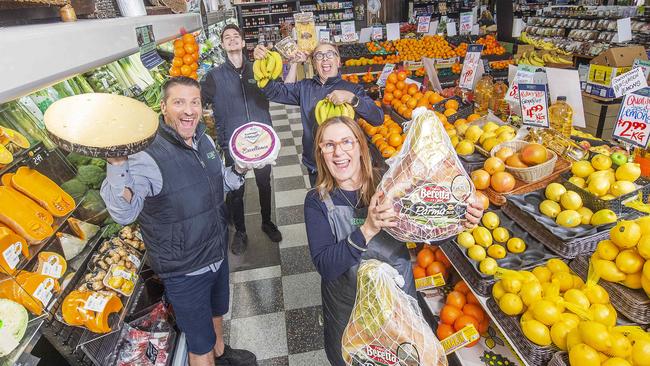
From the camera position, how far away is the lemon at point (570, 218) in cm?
165

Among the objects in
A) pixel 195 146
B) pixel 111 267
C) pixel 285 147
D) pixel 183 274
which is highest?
pixel 195 146

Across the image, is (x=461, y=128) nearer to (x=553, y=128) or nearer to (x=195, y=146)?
(x=553, y=128)

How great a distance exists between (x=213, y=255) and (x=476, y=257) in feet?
4.44

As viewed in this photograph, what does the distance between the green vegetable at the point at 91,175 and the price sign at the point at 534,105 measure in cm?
249

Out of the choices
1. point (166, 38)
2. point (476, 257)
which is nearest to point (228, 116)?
point (166, 38)

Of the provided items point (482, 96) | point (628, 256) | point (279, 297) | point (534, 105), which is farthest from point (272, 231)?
point (628, 256)

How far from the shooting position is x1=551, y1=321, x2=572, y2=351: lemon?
124cm

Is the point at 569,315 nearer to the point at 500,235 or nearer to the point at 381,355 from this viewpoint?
the point at 500,235

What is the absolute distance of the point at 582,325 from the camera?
1.16m

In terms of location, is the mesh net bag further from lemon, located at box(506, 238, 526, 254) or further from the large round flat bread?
the large round flat bread

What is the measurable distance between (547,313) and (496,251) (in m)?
0.47

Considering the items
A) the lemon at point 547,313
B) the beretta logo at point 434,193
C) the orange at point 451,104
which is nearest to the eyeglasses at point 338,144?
the beretta logo at point 434,193

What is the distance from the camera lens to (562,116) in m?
2.43

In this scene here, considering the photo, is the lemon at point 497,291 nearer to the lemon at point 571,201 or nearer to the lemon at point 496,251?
the lemon at point 496,251
